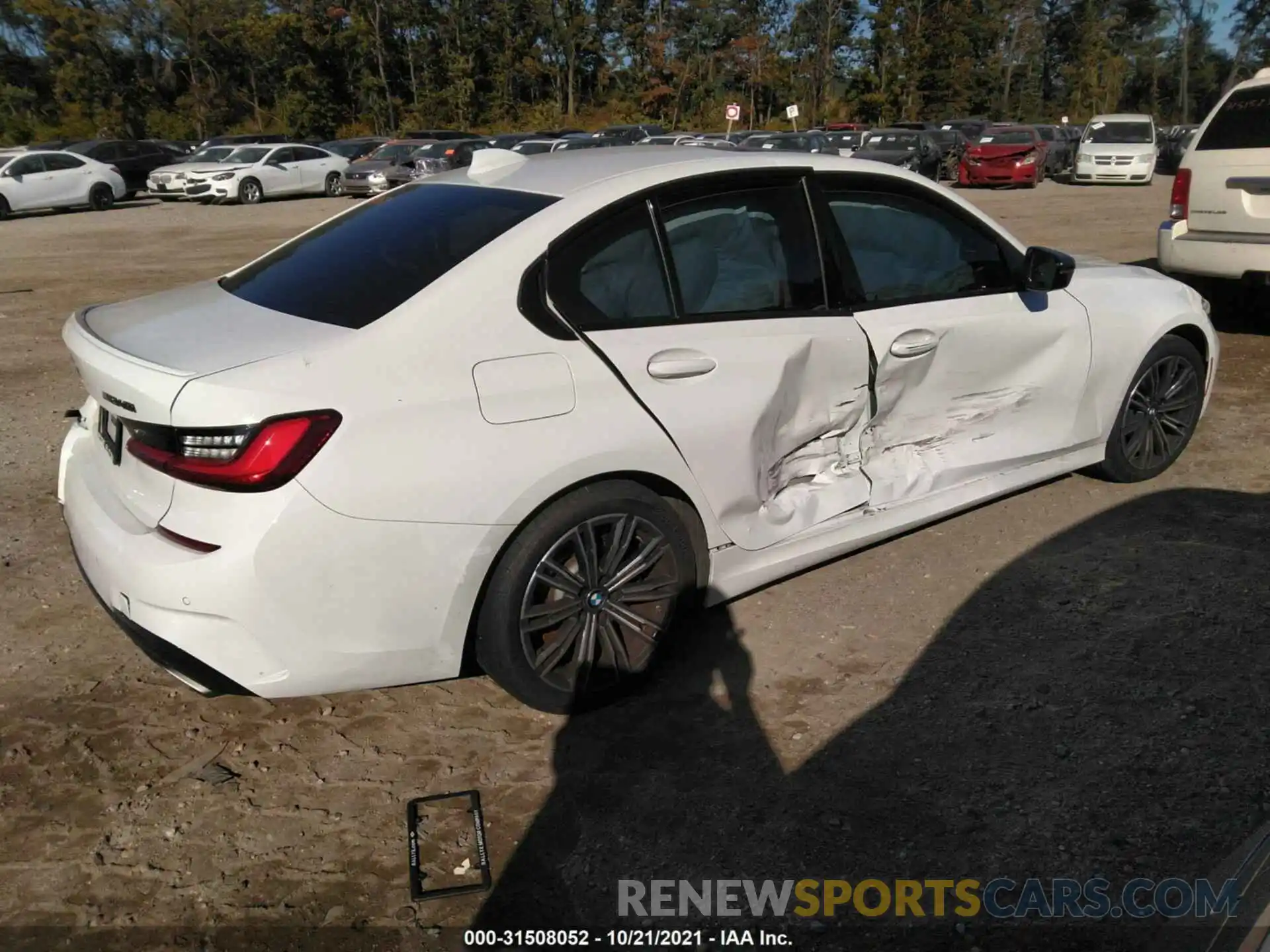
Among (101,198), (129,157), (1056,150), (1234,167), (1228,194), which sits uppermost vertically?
(1234,167)

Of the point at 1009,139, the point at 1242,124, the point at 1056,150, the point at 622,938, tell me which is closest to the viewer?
the point at 622,938

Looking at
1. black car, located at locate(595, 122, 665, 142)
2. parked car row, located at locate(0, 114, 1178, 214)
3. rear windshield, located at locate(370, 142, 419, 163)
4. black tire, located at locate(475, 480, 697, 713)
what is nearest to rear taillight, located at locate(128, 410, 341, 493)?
black tire, located at locate(475, 480, 697, 713)

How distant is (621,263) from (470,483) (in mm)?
930

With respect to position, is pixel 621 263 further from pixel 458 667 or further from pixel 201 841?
pixel 201 841

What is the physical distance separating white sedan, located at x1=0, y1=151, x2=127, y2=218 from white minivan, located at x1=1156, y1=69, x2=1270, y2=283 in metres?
23.0

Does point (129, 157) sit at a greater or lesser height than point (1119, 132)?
lesser

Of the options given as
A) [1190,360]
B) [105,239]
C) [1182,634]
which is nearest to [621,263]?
[1182,634]

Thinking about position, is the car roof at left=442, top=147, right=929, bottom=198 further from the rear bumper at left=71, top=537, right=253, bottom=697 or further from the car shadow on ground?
the rear bumper at left=71, top=537, right=253, bottom=697

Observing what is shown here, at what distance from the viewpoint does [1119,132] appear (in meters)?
28.3

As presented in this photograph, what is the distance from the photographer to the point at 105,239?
59.3 ft

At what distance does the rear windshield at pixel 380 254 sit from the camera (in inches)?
121

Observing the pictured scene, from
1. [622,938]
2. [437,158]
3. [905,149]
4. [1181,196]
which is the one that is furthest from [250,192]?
[622,938]

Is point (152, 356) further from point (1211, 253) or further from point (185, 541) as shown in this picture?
point (1211, 253)

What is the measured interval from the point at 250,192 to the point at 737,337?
25.1 meters
